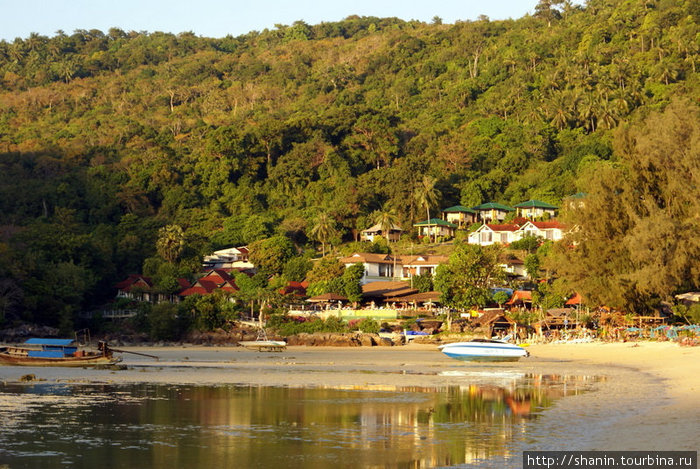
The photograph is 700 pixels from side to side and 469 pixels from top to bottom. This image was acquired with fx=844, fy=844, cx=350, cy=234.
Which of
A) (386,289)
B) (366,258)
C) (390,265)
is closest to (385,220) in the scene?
(390,265)

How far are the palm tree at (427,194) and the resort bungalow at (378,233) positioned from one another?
4.01 meters

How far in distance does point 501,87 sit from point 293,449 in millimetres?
124788

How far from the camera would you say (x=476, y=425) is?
19641 mm

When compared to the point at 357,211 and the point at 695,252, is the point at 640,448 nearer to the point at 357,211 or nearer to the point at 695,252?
the point at 695,252

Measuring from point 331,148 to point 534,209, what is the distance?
2975 cm

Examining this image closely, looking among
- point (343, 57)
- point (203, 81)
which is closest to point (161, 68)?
point (203, 81)

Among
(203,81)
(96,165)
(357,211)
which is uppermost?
(203,81)

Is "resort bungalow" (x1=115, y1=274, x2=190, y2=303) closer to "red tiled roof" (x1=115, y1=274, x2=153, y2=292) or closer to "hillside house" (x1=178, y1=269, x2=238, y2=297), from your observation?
"red tiled roof" (x1=115, y1=274, x2=153, y2=292)

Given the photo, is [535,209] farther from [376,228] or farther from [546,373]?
[546,373]

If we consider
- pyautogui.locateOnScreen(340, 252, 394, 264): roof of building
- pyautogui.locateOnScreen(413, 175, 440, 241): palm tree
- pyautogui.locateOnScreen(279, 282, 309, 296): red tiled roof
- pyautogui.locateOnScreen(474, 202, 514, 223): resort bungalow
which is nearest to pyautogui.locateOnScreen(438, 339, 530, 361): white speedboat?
pyautogui.locateOnScreen(279, 282, 309, 296): red tiled roof

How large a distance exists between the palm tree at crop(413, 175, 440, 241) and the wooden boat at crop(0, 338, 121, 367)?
191ft

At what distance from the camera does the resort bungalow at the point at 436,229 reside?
95.6 metres

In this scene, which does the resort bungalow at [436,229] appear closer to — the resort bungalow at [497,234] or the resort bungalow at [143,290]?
the resort bungalow at [497,234]

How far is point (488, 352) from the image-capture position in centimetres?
4212
